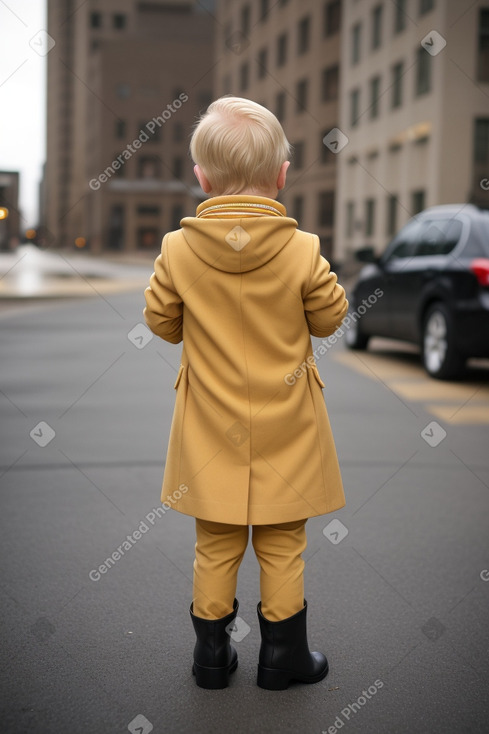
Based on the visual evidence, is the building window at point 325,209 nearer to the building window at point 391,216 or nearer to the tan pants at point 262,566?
the building window at point 391,216

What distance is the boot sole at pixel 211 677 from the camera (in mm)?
2652

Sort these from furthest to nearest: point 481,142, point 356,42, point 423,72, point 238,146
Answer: point 356,42, point 423,72, point 481,142, point 238,146

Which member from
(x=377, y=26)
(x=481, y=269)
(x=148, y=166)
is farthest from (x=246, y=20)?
(x=481, y=269)

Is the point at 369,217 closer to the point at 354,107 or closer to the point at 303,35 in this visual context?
the point at 354,107

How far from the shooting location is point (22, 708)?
8.27 ft

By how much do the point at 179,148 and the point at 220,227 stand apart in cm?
10046

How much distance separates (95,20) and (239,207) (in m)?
123

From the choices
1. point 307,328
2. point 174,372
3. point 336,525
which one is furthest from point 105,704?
point 174,372

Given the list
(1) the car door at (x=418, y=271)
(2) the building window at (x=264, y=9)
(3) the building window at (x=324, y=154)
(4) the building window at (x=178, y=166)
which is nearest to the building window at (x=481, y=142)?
(3) the building window at (x=324, y=154)

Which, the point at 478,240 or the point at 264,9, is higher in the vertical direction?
the point at 264,9

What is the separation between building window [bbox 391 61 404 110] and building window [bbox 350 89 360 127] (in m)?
5.15

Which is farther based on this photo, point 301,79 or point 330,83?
point 301,79

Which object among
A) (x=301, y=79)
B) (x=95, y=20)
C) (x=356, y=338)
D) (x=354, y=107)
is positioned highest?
(x=95, y=20)

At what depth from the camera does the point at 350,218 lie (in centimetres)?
4459
